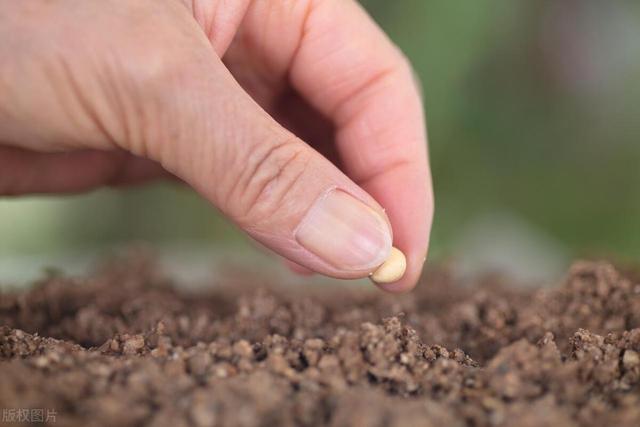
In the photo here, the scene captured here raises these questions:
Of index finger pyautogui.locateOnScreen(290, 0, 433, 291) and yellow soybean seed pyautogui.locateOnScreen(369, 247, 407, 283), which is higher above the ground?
index finger pyautogui.locateOnScreen(290, 0, 433, 291)

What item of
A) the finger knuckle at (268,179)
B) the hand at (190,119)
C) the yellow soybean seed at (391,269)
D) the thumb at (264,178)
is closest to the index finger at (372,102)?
the hand at (190,119)

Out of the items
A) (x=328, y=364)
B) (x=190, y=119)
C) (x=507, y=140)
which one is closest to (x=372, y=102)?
(x=190, y=119)

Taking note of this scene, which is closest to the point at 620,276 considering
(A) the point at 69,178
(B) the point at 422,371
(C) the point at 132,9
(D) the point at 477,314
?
(D) the point at 477,314

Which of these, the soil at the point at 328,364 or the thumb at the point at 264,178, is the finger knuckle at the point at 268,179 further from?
the soil at the point at 328,364

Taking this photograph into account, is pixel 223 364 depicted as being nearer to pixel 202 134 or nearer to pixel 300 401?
pixel 300 401

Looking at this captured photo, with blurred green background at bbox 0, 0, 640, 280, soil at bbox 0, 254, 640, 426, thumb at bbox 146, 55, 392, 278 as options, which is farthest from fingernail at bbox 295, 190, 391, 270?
blurred green background at bbox 0, 0, 640, 280

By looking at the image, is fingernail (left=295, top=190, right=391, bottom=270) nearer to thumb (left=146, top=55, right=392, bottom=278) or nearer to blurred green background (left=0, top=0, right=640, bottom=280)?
thumb (left=146, top=55, right=392, bottom=278)
